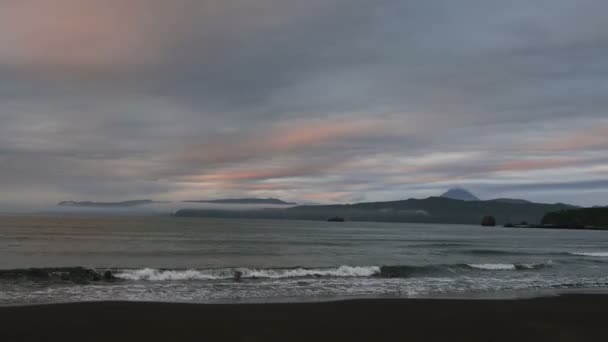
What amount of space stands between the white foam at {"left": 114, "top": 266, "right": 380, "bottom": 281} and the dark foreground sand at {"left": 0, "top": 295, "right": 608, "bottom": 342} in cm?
710

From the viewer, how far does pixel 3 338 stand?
338 inches

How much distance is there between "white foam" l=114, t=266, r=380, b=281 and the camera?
1895 centimetres

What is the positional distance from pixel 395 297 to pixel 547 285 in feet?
27.1

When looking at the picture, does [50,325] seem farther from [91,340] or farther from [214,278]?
[214,278]

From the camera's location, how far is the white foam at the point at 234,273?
18953 mm

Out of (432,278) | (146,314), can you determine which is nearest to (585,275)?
(432,278)

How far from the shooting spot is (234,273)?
1966 centimetres

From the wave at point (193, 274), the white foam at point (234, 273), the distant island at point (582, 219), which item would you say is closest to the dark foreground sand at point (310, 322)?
the wave at point (193, 274)

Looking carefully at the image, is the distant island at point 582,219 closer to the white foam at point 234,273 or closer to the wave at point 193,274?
the wave at point 193,274

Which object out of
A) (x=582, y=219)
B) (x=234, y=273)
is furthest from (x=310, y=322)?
(x=582, y=219)

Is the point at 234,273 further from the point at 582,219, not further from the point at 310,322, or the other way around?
the point at 582,219

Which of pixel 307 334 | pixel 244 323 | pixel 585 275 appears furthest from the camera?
pixel 585 275

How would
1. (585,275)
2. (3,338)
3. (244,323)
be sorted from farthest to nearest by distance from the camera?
(585,275)
(244,323)
(3,338)

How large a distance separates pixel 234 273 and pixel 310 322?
982 cm
